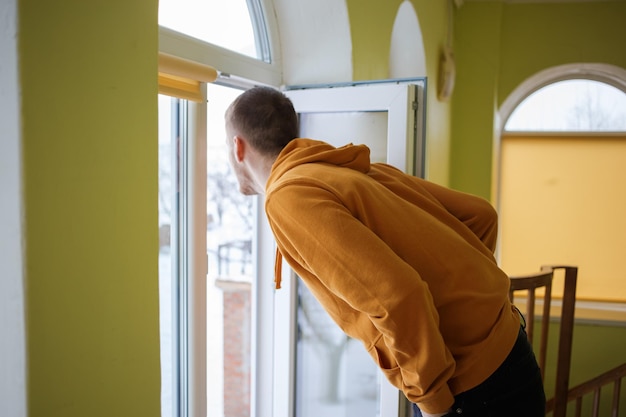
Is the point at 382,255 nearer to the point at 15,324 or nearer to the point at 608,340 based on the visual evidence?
the point at 15,324

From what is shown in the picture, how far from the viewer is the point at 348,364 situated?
2363 millimetres

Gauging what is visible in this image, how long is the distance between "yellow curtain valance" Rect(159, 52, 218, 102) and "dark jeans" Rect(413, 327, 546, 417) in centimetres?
103

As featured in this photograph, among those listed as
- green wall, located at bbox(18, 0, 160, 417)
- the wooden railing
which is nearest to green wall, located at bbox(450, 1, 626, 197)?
the wooden railing

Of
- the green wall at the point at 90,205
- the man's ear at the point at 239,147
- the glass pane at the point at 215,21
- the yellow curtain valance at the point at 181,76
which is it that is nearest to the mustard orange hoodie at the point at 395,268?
the man's ear at the point at 239,147

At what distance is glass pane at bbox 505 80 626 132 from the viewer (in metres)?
4.73

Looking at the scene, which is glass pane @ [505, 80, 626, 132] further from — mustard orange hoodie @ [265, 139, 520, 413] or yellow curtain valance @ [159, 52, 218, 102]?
mustard orange hoodie @ [265, 139, 520, 413]


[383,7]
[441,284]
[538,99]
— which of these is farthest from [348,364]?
[538,99]

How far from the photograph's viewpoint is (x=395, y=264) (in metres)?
1.04

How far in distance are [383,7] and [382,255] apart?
2074mm

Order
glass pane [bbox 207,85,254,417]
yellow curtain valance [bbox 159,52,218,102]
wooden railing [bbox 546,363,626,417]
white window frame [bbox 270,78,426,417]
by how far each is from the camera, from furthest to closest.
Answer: wooden railing [bbox 546,363,626,417] → glass pane [bbox 207,85,254,417] → white window frame [bbox 270,78,426,417] → yellow curtain valance [bbox 159,52,218,102]

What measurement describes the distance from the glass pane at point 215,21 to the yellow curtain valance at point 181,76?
293 millimetres

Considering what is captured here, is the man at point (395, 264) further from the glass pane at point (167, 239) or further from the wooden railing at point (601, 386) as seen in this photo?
the wooden railing at point (601, 386)

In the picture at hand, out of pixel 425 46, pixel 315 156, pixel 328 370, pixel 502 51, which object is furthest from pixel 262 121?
pixel 502 51

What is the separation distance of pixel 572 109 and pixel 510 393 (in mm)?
4080
